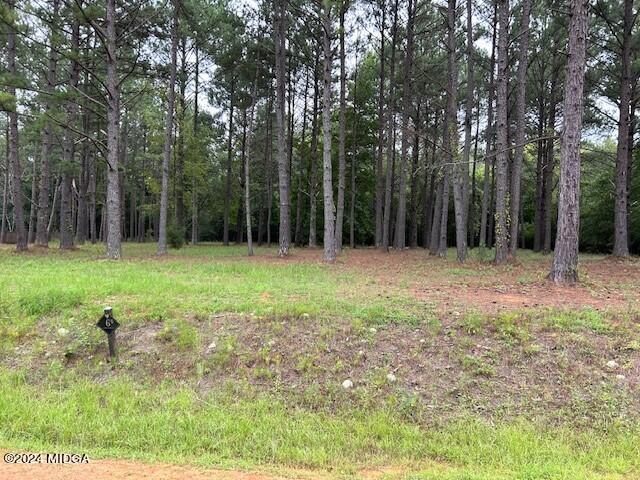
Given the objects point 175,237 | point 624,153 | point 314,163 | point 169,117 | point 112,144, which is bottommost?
point 175,237

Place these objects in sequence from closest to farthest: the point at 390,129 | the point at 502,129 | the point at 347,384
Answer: the point at 347,384, the point at 502,129, the point at 390,129

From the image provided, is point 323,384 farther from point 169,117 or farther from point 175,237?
point 175,237

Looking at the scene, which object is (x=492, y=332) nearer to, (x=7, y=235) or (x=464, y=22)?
(x=464, y=22)

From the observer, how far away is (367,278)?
923cm

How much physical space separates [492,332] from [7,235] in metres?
36.8

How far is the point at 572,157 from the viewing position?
8.00 metres

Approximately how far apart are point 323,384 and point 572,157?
21.2ft

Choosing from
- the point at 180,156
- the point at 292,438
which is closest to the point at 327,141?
the point at 292,438

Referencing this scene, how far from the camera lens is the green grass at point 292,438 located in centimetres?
317

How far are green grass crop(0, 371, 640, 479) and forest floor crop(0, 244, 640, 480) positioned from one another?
1 cm

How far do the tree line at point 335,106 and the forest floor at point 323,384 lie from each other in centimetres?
400

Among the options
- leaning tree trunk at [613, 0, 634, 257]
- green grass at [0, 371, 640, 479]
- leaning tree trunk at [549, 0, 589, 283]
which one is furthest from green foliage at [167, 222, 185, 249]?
green grass at [0, 371, 640, 479]

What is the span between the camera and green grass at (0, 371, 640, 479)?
3.17m

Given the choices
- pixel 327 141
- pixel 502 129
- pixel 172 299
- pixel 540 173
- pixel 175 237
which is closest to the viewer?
pixel 172 299
